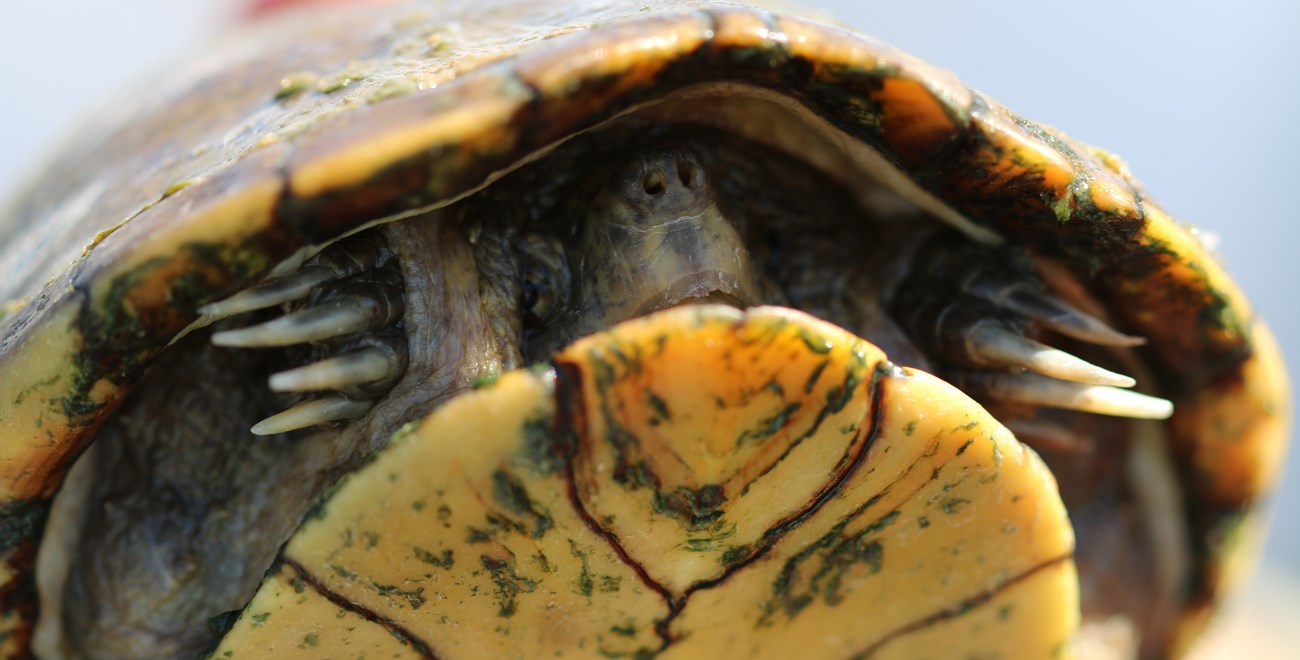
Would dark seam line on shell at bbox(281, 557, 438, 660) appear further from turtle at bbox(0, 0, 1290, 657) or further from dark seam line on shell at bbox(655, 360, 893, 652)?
dark seam line on shell at bbox(655, 360, 893, 652)

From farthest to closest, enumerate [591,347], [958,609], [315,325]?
1. [958,609]
2. [315,325]
3. [591,347]

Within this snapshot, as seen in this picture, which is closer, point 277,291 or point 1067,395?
point 277,291

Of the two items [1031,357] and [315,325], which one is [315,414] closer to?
[315,325]

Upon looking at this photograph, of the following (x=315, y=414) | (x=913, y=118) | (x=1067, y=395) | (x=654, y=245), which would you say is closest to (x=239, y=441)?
(x=315, y=414)

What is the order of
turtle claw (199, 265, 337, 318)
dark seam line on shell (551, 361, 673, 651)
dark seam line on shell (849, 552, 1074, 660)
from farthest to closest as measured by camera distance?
dark seam line on shell (849, 552, 1074, 660) → turtle claw (199, 265, 337, 318) → dark seam line on shell (551, 361, 673, 651)

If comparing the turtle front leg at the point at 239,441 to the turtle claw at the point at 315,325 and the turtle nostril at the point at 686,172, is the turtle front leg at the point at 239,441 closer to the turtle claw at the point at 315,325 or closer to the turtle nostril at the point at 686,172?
the turtle claw at the point at 315,325

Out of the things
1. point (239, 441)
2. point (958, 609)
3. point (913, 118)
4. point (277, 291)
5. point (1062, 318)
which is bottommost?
point (958, 609)

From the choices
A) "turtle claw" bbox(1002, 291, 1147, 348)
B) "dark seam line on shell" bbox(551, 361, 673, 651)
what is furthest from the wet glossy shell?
"turtle claw" bbox(1002, 291, 1147, 348)

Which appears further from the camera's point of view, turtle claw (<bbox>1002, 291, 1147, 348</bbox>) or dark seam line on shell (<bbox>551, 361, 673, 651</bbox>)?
turtle claw (<bbox>1002, 291, 1147, 348</bbox>)
